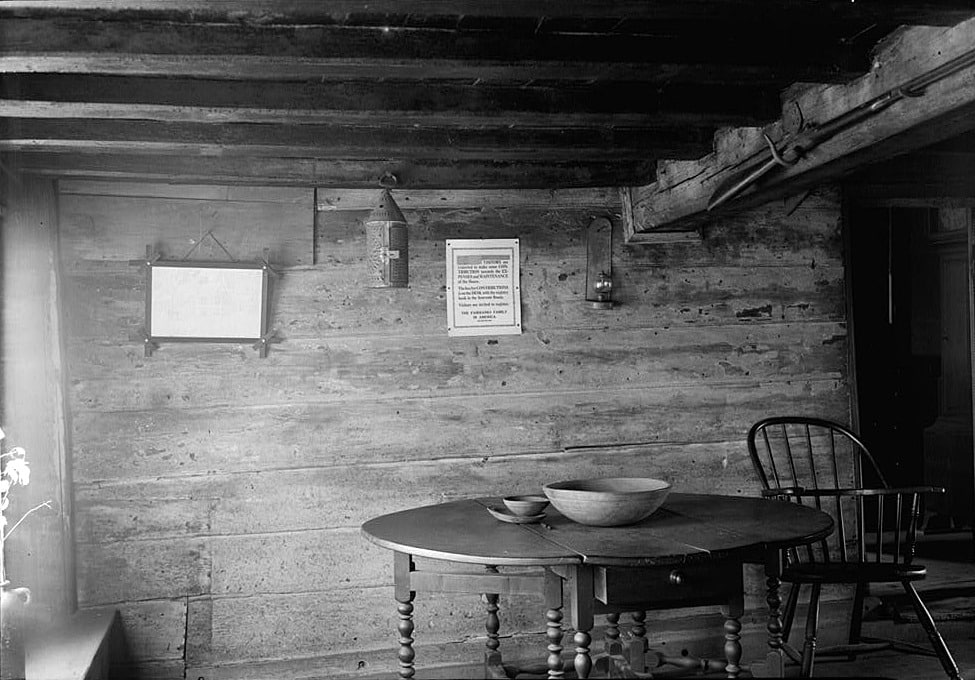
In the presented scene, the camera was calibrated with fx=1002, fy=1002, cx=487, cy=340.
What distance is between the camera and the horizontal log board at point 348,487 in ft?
12.9

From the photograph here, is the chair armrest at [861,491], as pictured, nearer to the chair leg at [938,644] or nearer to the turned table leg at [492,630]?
the chair leg at [938,644]

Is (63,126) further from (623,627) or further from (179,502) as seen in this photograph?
(623,627)

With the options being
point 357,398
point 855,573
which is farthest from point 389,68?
point 855,573

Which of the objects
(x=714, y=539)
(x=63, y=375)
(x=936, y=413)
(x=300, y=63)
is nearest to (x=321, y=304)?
(x=63, y=375)

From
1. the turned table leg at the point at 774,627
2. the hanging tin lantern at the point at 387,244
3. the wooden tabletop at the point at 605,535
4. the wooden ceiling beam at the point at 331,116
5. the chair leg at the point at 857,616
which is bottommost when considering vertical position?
the chair leg at the point at 857,616

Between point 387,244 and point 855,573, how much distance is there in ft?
7.15

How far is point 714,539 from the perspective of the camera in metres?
2.87

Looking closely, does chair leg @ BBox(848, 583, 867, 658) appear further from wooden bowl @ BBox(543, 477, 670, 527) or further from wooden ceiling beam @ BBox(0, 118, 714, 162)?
wooden ceiling beam @ BBox(0, 118, 714, 162)

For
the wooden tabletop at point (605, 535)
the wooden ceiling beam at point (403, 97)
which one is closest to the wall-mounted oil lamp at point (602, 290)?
the wooden tabletop at point (605, 535)

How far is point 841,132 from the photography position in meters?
2.92

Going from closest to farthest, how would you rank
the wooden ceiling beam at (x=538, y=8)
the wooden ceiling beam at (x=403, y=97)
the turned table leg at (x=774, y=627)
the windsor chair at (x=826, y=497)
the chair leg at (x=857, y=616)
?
the wooden ceiling beam at (x=538, y=8), the wooden ceiling beam at (x=403, y=97), the turned table leg at (x=774, y=627), the windsor chair at (x=826, y=497), the chair leg at (x=857, y=616)

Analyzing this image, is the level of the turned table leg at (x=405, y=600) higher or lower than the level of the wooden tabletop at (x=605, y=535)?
lower

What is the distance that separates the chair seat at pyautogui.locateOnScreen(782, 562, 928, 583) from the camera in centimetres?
377

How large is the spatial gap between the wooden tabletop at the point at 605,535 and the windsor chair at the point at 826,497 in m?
0.61
